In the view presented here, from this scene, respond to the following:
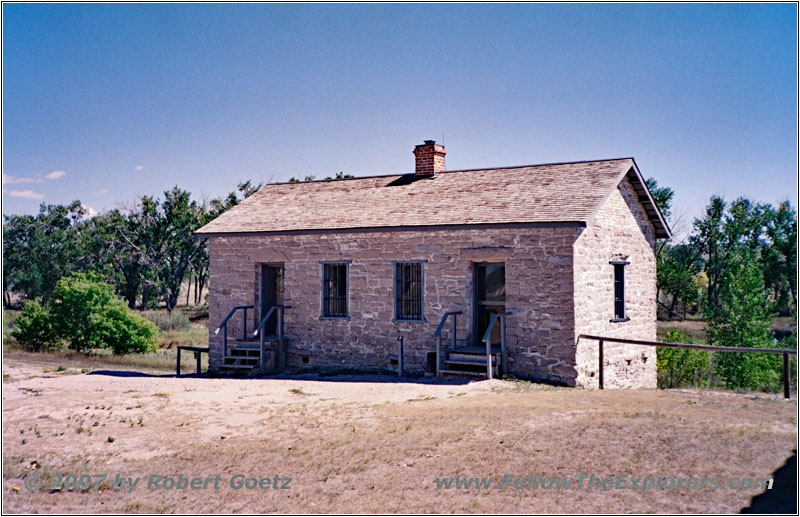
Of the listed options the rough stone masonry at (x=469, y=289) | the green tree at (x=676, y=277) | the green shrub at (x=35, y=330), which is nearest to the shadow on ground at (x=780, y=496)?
the rough stone masonry at (x=469, y=289)

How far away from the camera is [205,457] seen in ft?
29.7

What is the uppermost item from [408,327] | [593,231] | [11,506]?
[593,231]

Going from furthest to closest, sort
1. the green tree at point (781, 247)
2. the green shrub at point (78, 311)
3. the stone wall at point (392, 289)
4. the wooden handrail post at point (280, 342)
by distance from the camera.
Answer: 1. the green tree at point (781, 247)
2. the green shrub at point (78, 311)
3. the wooden handrail post at point (280, 342)
4. the stone wall at point (392, 289)

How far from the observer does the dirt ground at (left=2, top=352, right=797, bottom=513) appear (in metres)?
Answer: 7.38

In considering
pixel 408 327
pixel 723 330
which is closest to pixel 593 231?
pixel 408 327

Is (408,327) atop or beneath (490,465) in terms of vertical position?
atop

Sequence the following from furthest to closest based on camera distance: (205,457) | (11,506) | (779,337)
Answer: (779,337) → (205,457) → (11,506)

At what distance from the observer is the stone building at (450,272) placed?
14.8 m

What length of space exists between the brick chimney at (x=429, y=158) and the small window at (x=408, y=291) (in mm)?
3418

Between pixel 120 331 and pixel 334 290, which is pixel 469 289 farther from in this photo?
pixel 120 331

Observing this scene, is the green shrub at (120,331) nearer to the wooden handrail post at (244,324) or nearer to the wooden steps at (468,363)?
the wooden handrail post at (244,324)

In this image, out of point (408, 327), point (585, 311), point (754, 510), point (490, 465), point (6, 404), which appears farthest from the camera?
point (408, 327)

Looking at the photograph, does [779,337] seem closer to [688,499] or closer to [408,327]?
[408,327]

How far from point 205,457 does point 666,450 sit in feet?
17.4
